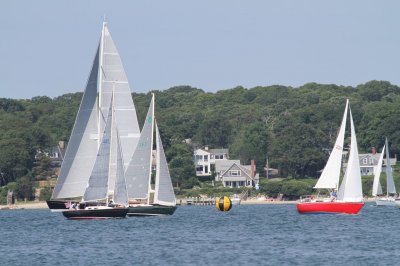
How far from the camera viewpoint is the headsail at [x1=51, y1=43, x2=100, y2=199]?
80.1 m

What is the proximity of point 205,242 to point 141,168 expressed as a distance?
1975cm

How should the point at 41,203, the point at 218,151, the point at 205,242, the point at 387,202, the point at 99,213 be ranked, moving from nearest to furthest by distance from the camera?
the point at 205,242 < the point at 99,213 < the point at 387,202 < the point at 41,203 < the point at 218,151

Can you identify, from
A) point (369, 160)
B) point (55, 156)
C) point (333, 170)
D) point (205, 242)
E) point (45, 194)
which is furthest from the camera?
point (55, 156)

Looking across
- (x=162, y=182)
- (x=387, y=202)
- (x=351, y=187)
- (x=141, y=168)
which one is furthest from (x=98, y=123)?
(x=387, y=202)

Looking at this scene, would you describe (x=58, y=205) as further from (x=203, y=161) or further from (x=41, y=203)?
(x=203, y=161)

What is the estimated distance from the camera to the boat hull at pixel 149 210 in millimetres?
80062

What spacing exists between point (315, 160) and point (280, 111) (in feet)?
157

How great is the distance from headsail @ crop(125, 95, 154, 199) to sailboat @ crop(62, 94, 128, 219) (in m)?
2.29

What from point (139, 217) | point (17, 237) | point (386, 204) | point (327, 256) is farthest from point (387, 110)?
point (327, 256)

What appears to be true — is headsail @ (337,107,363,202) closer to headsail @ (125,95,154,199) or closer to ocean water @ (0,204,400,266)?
ocean water @ (0,204,400,266)

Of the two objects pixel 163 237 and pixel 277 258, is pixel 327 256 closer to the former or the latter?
pixel 277 258

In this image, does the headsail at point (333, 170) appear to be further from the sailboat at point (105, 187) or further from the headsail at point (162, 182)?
the sailboat at point (105, 187)

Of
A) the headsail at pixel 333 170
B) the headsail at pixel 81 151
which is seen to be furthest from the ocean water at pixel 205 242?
the headsail at pixel 81 151

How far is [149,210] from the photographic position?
80500 millimetres
